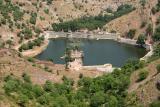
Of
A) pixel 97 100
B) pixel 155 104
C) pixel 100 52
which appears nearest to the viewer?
pixel 155 104

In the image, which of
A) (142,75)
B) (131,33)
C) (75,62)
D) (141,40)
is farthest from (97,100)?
(131,33)

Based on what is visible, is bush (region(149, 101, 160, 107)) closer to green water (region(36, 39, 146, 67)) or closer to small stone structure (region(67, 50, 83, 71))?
small stone structure (region(67, 50, 83, 71))

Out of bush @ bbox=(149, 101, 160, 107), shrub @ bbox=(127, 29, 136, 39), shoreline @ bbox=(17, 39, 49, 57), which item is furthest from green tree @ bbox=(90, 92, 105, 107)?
shrub @ bbox=(127, 29, 136, 39)

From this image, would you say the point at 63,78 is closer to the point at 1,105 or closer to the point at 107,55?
the point at 1,105

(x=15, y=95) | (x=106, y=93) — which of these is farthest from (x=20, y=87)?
(x=106, y=93)

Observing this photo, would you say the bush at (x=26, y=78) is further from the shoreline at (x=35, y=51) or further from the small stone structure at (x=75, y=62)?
the shoreline at (x=35, y=51)

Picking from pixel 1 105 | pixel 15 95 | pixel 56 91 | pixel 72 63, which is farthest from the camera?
pixel 72 63

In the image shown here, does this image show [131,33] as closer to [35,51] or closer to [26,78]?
[35,51]

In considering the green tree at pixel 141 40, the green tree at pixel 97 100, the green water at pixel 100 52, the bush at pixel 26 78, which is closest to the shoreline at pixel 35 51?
the green water at pixel 100 52
